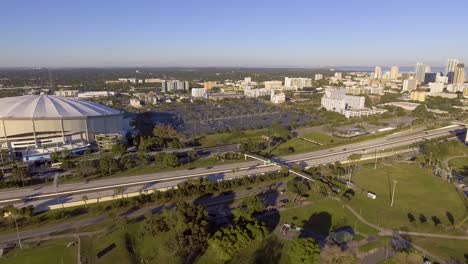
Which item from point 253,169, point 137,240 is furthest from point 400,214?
point 137,240

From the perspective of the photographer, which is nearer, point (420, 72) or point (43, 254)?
point (43, 254)

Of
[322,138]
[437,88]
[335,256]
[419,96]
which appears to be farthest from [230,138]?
[437,88]

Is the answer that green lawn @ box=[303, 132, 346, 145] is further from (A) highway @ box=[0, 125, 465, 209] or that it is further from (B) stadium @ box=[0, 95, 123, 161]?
(B) stadium @ box=[0, 95, 123, 161]

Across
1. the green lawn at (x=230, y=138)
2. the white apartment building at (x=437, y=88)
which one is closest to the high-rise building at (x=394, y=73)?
the white apartment building at (x=437, y=88)

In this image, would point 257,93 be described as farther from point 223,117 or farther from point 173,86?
point 223,117

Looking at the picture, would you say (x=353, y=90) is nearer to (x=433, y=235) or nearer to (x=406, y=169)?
(x=406, y=169)

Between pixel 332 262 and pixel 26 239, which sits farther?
pixel 26 239
